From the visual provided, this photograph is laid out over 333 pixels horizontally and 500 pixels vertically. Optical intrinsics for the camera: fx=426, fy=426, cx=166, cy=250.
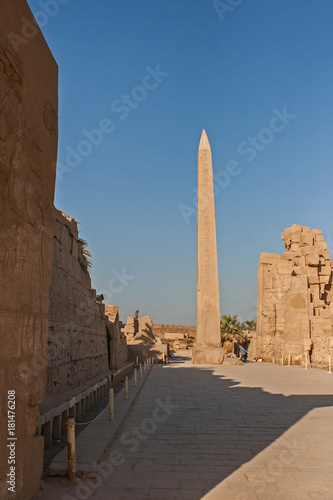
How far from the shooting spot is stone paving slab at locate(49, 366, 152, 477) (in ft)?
12.2

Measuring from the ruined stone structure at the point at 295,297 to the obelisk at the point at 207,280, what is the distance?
12.8ft

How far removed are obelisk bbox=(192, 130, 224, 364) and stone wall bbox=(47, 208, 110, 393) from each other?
26.9ft

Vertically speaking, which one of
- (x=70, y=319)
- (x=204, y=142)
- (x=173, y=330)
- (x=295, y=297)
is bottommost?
(x=173, y=330)

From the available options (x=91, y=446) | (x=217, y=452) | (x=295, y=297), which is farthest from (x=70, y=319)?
(x=295, y=297)

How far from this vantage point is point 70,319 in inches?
316

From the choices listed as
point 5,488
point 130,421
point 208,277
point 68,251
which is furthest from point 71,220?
point 208,277

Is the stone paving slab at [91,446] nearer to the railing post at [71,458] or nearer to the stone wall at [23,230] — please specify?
the railing post at [71,458]

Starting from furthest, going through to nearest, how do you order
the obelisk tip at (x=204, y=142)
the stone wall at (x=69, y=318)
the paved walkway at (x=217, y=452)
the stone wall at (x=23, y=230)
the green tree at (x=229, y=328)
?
the green tree at (x=229, y=328)
the obelisk tip at (x=204, y=142)
the stone wall at (x=69, y=318)
the paved walkway at (x=217, y=452)
the stone wall at (x=23, y=230)

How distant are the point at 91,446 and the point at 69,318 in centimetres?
374

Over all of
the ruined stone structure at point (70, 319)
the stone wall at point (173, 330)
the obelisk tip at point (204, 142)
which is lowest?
the stone wall at point (173, 330)

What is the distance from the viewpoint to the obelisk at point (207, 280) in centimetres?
1827

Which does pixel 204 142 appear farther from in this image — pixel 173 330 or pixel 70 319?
pixel 173 330

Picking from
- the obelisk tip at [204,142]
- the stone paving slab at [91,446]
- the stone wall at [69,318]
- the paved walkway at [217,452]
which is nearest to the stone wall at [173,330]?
the obelisk tip at [204,142]

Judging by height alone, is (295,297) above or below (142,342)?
above
